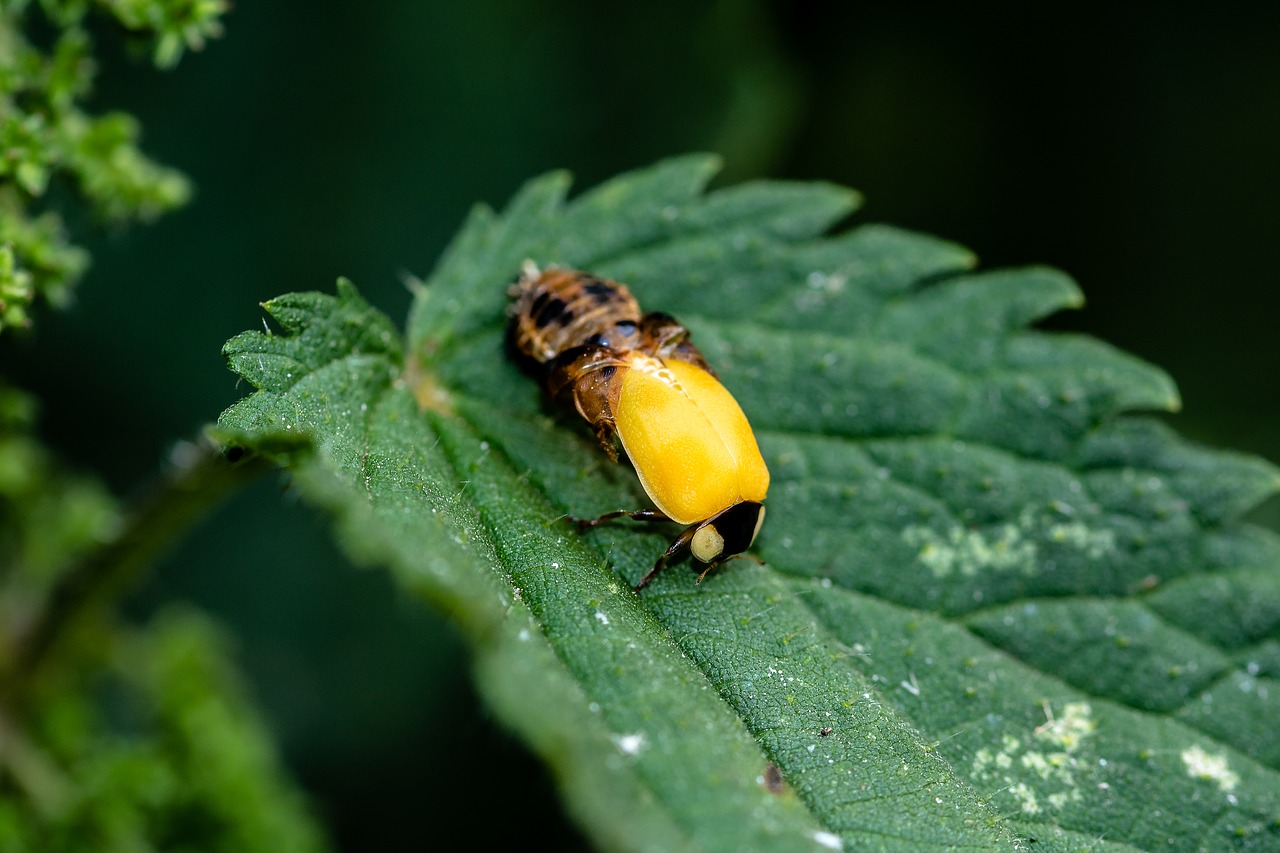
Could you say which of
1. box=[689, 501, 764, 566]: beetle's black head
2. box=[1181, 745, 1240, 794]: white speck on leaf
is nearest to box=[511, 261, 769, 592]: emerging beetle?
box=[689, 501, 764, 566]: beetle's black head

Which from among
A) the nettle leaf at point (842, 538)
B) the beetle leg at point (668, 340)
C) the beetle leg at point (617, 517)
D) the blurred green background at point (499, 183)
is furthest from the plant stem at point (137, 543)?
the blurred green background at point (499, 183)

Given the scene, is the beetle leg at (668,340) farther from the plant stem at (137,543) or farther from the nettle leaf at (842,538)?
the plant stem at (137,543)

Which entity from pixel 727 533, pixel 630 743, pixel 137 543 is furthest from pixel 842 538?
pixel 137 543

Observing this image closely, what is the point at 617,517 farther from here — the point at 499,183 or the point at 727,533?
the point at 499,183

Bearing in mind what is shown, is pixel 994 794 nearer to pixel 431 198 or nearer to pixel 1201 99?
pixel 431 198

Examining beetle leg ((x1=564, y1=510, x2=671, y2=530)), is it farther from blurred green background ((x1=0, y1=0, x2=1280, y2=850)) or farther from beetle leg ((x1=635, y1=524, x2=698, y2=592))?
blurred green background ((x1=0, y1=0, x2=1280, y2=850))

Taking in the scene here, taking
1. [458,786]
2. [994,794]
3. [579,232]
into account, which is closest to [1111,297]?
[579,232]
